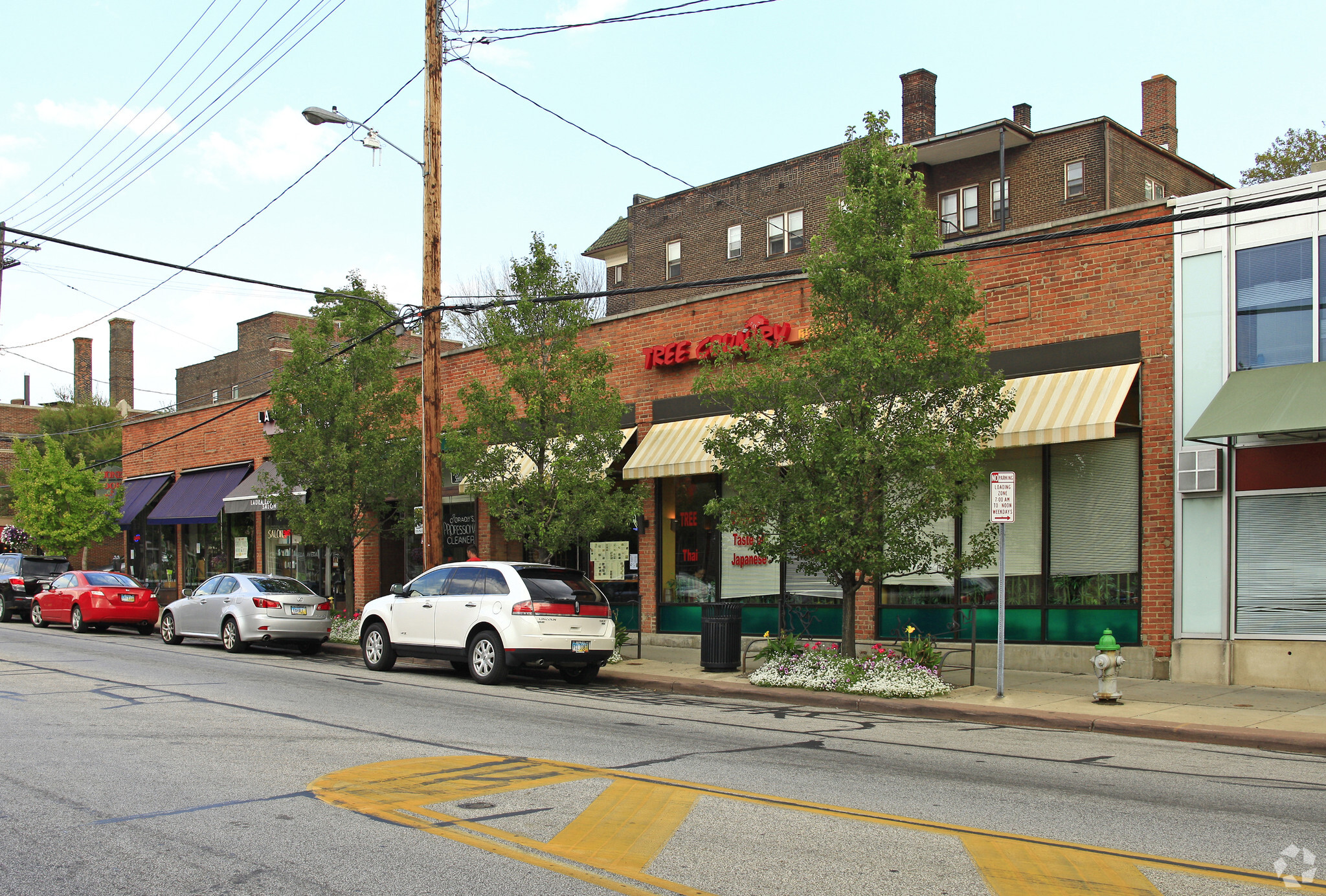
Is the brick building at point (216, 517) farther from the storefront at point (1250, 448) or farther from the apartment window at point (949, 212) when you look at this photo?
the apartment window at point (949, 212)

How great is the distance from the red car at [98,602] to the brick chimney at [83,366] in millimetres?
44627

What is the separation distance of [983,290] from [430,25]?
10.2 m

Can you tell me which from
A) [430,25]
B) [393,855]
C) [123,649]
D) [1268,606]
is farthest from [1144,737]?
[123,649]

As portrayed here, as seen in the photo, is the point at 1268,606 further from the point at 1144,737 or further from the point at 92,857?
the point at 92,857

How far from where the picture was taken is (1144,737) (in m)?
10.8

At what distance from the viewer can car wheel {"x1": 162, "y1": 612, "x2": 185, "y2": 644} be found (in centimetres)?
2194

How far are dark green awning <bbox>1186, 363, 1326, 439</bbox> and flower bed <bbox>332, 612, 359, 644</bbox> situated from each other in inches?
611

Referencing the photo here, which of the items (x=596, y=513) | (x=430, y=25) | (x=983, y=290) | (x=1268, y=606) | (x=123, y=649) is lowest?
(x=123, y=649)

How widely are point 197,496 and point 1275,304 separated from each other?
29070mm

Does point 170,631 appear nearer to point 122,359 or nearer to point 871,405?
point 871,405

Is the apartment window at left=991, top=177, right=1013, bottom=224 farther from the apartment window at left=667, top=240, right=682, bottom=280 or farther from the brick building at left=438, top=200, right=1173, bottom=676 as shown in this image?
the brick building at left=438, top=200, right=1173, bottom=676

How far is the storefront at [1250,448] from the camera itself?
43.1ft

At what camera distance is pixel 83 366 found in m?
66.6

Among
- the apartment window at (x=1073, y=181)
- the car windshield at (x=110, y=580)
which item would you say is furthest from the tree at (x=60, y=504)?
the apartment window at (x=1073, y=181)
